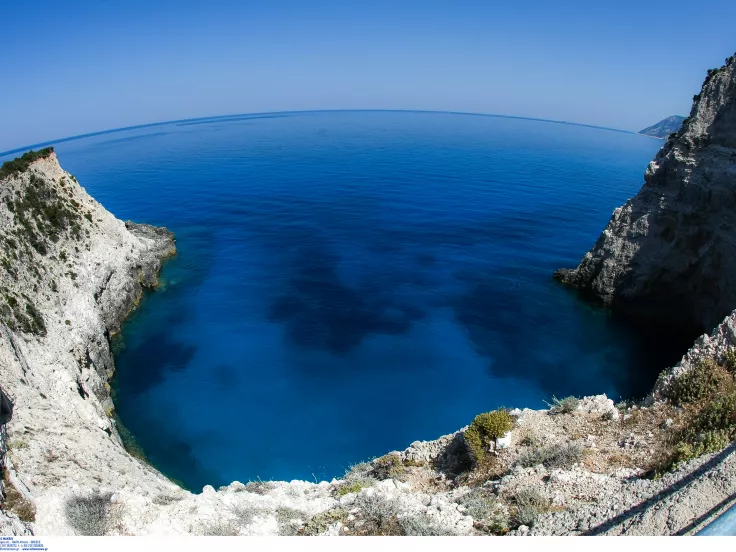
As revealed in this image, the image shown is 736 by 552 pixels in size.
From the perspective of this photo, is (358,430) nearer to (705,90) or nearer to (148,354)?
(148,354)

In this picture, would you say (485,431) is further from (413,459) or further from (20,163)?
(20,163)

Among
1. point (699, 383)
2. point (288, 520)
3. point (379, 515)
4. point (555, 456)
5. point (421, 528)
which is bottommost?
point (288, 520)

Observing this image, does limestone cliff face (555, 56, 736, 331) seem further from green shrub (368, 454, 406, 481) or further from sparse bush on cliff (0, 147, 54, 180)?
sparse bush on cliff (0, 147, 54, 180)

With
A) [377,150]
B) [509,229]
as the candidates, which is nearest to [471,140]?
[377,150]

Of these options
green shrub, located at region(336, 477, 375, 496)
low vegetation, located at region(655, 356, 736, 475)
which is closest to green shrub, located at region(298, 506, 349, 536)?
green shrub, located at region(336, 477, 375, 496)

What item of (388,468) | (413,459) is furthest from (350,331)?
(388,468)

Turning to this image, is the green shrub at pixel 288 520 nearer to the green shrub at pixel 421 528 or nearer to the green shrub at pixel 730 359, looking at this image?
the green shrub at pixel 421 528
